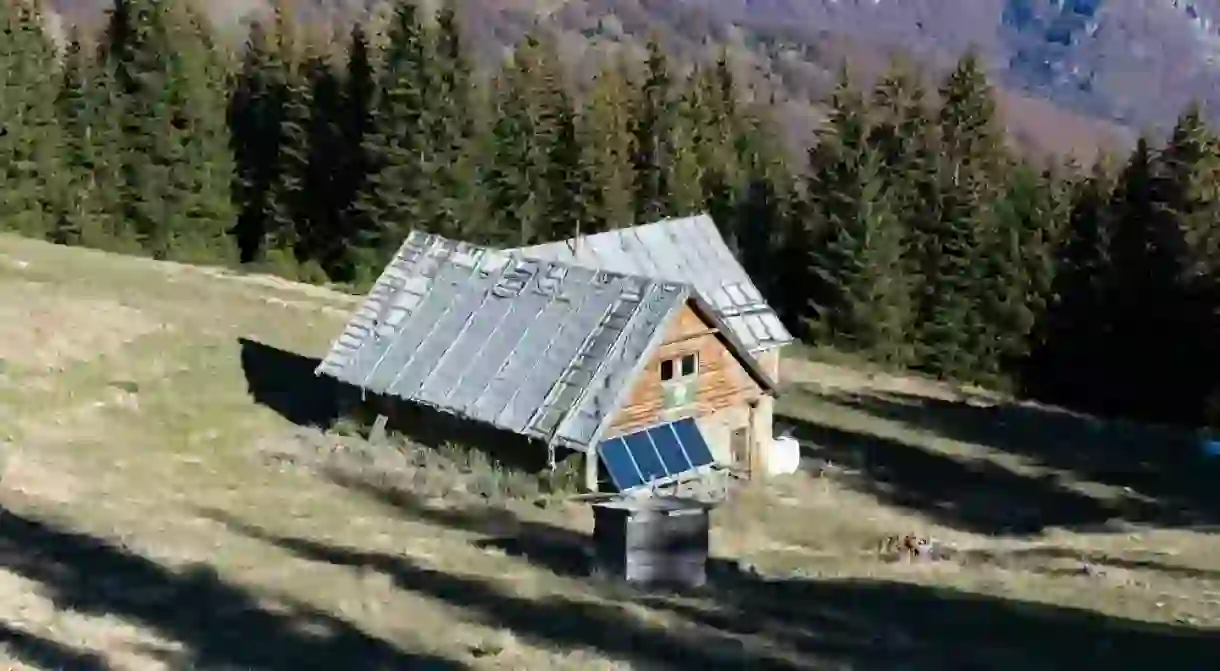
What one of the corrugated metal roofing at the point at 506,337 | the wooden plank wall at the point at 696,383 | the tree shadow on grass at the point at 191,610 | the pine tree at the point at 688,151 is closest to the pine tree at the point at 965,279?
the pine tree at the point at 688,151

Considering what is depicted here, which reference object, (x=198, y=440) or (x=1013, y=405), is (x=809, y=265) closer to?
(x=1013, y=405)

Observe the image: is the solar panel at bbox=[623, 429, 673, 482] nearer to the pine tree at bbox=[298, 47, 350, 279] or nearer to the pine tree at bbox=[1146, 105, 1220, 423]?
the pine tree at bbox=[1146, 105, 1220, 423]

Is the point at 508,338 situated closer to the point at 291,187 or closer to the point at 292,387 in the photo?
the point at 292,387

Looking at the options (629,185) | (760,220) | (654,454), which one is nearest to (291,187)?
(629,185)

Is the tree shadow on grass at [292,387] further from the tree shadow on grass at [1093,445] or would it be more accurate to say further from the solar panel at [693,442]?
the tree shadow on grass at [1093,445]

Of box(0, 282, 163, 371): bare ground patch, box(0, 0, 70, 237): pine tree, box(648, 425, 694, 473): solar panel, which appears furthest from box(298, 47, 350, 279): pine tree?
box(648, 425, 694, 473): solar panel

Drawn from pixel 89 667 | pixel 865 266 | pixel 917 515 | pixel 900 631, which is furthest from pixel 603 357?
pixel 865 266
